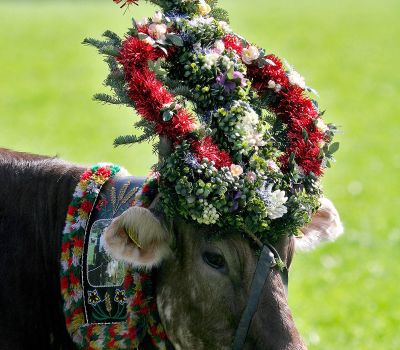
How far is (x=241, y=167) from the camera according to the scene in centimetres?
450

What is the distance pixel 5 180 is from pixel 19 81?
20848mm

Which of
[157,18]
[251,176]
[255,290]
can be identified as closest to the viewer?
[255,290]

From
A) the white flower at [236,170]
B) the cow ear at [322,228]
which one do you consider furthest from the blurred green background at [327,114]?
the white flower at [236,170]

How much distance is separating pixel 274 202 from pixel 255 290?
1.38ft

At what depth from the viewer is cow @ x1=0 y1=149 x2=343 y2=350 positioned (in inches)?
174

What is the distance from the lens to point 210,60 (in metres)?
4.65

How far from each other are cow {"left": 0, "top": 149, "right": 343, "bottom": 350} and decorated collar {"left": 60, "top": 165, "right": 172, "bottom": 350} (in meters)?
0.11

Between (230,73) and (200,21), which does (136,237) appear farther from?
(200,21)

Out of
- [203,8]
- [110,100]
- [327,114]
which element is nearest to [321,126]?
[203,8]

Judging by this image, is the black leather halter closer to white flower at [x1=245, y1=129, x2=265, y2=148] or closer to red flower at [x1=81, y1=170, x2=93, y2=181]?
white flower at [x1=245, y1=129, x2=265, y2=148]

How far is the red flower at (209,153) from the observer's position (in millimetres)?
4461

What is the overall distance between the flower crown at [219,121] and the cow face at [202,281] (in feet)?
0.36

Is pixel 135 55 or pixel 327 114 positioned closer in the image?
pixel 135 55

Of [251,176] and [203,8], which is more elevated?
[203,8]
